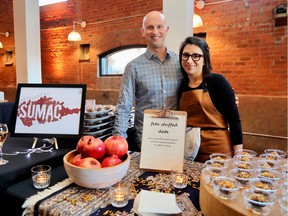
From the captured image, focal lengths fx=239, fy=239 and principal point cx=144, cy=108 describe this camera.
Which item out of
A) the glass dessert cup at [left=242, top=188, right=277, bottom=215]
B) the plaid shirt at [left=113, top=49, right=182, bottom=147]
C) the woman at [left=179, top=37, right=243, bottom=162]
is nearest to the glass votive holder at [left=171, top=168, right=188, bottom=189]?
the glass dessert cup at [left=242, top=188, right=277, bottom=215]

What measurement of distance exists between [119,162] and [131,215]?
244 millimetres

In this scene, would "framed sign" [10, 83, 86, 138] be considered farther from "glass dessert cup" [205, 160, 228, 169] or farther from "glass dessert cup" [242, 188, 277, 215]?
"glass dessert cup" [242, 188, 277, 215]

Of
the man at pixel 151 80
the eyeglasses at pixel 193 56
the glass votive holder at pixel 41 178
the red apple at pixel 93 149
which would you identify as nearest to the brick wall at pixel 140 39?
the man at pixel 151 80

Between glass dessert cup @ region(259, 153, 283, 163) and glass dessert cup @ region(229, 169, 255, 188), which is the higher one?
glass dessert cup @ region(259, 153, 283, 163)

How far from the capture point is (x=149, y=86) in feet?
5.89

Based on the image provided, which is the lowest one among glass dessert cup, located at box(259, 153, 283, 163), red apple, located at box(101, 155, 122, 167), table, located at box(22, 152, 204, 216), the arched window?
table, located at box(22, 152, 204, 216)

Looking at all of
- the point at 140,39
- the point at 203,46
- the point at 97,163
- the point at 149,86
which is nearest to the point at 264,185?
the point at 97,163

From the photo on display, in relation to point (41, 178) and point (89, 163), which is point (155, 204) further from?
point (41, 178)

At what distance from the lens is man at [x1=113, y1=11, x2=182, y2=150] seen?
1.79m

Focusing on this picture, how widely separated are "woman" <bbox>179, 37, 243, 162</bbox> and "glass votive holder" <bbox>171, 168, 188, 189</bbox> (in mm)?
462

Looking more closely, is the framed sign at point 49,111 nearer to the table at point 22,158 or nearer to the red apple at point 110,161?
the table at point 22,158

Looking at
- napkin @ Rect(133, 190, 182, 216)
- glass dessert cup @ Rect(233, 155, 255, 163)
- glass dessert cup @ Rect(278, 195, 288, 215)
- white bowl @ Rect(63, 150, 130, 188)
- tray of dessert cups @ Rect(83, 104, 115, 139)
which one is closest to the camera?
glass dessert cup @ Rect(278, 195, 288, 215)

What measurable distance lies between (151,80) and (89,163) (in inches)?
38.7

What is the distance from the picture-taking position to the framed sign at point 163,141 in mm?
1208
